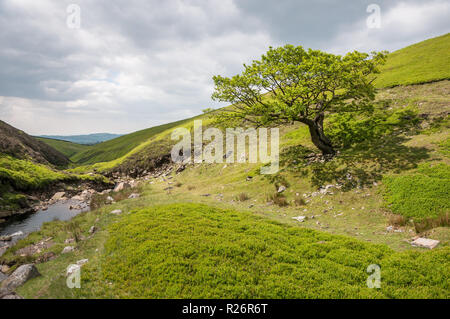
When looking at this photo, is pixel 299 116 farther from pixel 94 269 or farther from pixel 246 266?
pixel 94 269

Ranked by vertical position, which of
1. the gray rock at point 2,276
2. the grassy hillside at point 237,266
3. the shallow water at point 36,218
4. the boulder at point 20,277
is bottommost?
the shallow water at point 36,218

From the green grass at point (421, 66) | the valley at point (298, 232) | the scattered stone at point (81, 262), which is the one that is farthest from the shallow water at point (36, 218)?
the green grass at point (421, 66)

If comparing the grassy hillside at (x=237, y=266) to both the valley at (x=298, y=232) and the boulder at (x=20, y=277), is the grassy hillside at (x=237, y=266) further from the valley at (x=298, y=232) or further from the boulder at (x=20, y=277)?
the boulder at (x=20, y=277)

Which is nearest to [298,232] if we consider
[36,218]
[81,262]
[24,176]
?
[81,262]

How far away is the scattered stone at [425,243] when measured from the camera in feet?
32.3

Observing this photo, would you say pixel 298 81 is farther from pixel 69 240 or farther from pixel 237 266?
pixel 69 240

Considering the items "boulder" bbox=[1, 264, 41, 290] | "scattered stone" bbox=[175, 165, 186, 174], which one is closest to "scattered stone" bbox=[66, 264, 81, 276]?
"boulder" bbox=[1, 264, 41, 290]

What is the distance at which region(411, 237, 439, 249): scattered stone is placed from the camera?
9837 millimetres

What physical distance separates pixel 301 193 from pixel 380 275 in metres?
12.3

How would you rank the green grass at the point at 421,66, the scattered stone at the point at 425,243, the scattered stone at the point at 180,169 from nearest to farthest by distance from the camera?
the scattered stone at the point at 425,243 < the green grass at the point at 421,66 < the scattered stone at the point at 180,169

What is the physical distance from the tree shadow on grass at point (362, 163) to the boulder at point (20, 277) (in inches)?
844

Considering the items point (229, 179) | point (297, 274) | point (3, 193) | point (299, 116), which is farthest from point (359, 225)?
point (3, 193)

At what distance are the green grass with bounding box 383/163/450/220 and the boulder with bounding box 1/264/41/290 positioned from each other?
70.2 feet

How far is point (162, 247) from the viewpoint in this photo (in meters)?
10.4
